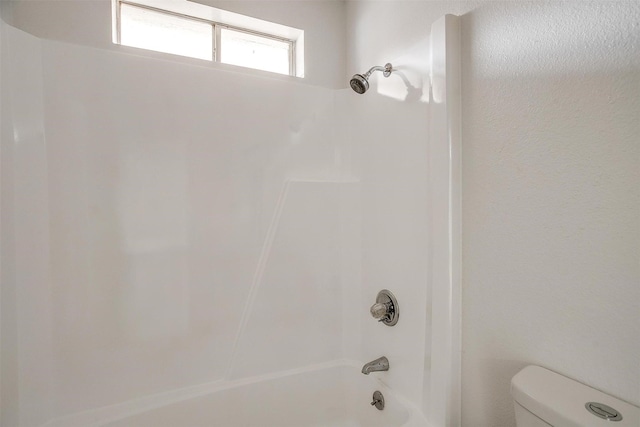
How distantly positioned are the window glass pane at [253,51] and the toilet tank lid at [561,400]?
1840 millimetres

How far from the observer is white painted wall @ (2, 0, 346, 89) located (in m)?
1.28

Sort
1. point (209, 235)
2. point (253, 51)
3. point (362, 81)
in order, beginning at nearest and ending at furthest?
point (362, 81), point (209, 235), point (253, 51)

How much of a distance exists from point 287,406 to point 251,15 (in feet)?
6.64

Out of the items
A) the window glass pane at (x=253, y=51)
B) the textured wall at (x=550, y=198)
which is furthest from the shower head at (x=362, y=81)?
the window glass pane at (x=253, y=51)

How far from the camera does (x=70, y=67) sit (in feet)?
4.17

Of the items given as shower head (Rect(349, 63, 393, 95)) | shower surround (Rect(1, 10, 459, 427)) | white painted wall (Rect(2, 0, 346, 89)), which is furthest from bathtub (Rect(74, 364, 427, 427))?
white painted wall (Rect(2, 0, 346, 89))

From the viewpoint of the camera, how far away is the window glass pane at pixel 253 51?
5.71 feet

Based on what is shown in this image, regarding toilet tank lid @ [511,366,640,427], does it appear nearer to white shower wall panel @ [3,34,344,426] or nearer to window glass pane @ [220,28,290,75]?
white shower wall panel @ [3,34,344,426]

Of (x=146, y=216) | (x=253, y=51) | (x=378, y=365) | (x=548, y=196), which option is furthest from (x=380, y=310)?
(x=253, y=51)

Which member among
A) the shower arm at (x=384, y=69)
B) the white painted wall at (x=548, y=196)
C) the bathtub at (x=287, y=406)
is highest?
the shower arm at (x=384, y=69)

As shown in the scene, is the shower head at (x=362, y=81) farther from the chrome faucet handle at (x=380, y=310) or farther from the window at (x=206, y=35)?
the chrome faucet handle at (x=380, y=310)

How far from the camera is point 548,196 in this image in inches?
33.7

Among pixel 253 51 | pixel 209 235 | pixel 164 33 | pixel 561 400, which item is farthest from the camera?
pixel 253 51

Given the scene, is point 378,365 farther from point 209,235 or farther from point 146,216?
point 146,216
